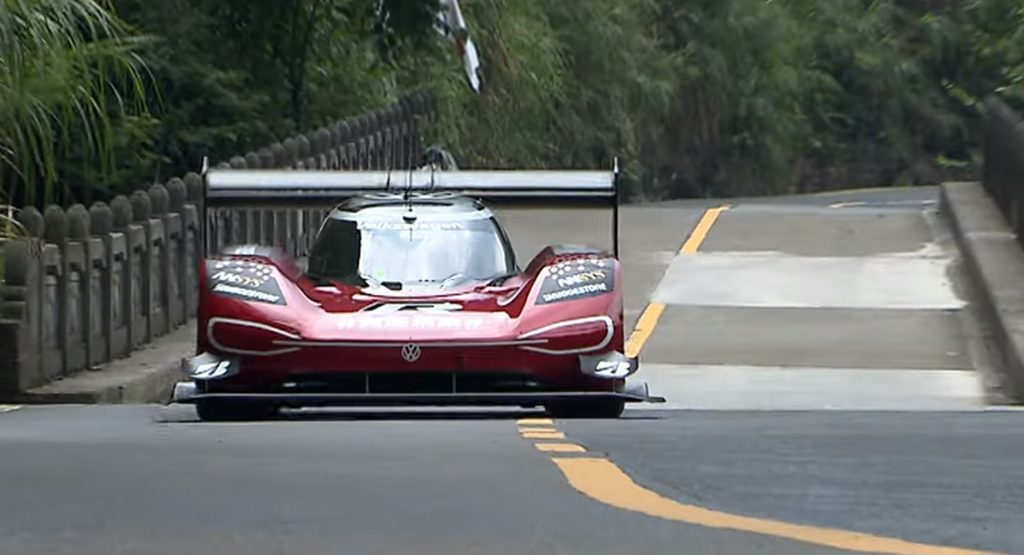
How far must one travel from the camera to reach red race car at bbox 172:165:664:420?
11.8 meters

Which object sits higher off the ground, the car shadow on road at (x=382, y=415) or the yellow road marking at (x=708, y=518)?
the yellow road marking at (x=708, y=518)

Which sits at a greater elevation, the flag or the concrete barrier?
the flag

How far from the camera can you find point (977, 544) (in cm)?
698

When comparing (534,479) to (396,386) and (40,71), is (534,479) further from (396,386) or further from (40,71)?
(40,71)

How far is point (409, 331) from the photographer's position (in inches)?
465

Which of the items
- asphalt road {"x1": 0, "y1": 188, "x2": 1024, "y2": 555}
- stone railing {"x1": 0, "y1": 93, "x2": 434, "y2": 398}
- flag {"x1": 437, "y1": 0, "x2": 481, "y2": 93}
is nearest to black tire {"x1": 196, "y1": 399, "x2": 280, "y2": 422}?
asphalt road {"x1": 0, "y1": 188, "x2": 1024, "y2": 555}

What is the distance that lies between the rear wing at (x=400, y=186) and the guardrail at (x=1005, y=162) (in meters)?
9.60

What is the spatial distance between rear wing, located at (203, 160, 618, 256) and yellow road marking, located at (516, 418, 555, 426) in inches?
53.7

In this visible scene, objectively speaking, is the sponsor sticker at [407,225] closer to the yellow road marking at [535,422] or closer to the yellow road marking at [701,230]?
the yellow road marking at [535,422]

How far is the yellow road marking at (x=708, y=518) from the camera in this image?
6900 millimetres

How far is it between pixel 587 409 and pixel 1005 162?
1413 cm

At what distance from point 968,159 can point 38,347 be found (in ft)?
146

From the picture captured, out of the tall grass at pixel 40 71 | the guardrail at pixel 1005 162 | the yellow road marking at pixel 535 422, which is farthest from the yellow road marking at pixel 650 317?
the yellow road marking at pixel 535 422

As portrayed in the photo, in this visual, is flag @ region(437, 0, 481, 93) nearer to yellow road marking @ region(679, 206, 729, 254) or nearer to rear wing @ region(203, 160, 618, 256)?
yellow road marking @ region(679, 206, 729, 254)
